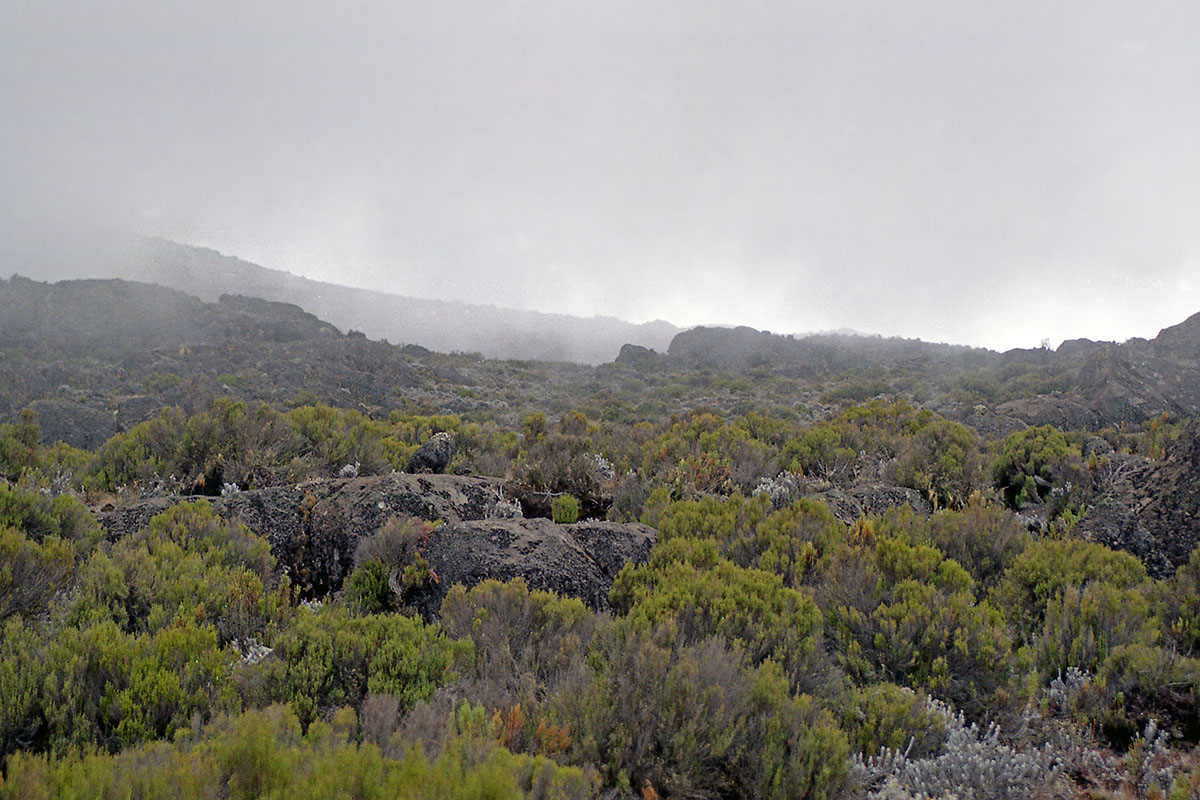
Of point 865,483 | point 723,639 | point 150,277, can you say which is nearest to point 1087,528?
point 865,483

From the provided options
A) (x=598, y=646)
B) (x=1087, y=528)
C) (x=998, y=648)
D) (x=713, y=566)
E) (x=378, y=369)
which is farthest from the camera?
(x=378, y=369)

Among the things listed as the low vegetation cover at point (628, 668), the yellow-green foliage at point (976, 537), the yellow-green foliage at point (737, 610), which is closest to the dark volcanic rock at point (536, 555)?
the low vegetation cover at point (628, 668)

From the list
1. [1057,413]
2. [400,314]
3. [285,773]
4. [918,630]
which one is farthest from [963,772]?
[400,314]

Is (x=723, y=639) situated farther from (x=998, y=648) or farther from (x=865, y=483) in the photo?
(x=865, y=483)

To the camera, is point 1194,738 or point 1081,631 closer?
point 1194,738

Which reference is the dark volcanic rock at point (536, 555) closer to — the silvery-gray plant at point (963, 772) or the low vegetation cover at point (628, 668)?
the low vegetation cover at point (628, 668)

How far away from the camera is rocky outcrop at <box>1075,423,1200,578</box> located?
5.16 metres

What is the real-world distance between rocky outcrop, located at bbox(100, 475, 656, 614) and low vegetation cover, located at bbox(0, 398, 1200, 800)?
0.82 feet

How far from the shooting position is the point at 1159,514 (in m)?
5.53

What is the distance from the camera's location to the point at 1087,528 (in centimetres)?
583

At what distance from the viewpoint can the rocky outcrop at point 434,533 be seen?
446 centimetres

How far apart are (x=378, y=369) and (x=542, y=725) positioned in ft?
105

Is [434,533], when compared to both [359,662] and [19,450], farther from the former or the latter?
[19,450]

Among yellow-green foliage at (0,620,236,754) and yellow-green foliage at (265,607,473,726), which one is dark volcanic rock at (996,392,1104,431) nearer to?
yellow-green foliage at (265,607,473,726)
